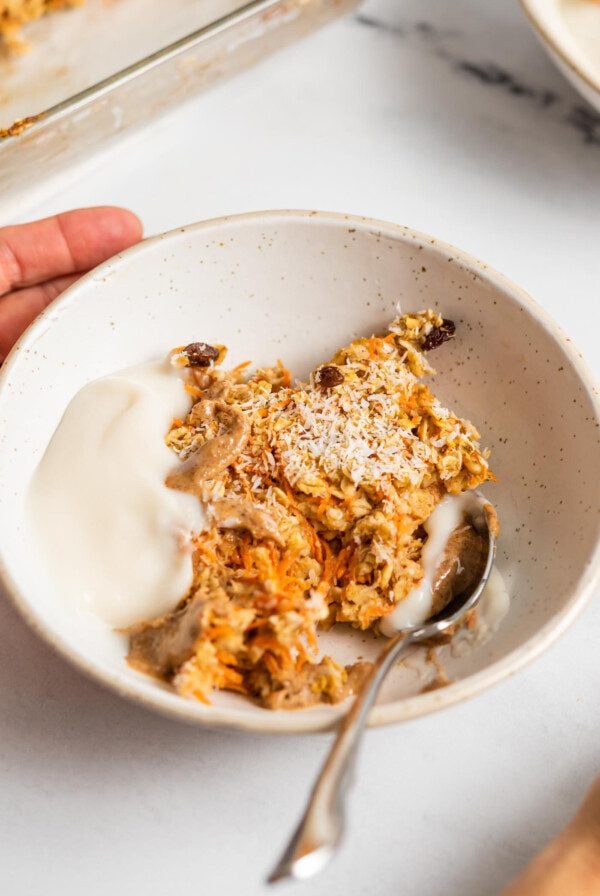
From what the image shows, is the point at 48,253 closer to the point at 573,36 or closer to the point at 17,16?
the point at 17,16

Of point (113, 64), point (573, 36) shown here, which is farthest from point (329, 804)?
point (113, 64)

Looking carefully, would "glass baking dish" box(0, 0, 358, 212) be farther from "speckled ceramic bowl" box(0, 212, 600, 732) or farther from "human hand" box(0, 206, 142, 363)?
"speckled ceramic bowl" box(0, 212, 600, 732)

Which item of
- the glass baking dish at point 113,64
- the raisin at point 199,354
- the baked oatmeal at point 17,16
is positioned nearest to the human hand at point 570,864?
the raisin at point 199,354

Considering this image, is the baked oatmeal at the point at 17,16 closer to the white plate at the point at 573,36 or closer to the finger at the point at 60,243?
the finger at the point at 60,243

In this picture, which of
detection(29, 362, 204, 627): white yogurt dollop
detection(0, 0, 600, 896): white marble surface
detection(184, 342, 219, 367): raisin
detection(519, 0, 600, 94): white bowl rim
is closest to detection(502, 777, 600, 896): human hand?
detection(0, 0, 600, 896): white marble surface

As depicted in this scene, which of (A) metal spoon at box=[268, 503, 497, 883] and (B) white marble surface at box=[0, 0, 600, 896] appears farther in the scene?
(B) white marble surface at box=[0, 0, 600, 896]

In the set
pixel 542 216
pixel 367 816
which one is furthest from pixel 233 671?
pixel 542 216

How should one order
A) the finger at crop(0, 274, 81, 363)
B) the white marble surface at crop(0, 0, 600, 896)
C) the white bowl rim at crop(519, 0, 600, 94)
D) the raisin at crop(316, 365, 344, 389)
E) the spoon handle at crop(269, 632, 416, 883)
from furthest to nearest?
the white bowl rim at crop(519, 0, 600, 94)
the finger at crop(0, 274, 81, 363)
the raisin at crop(316, 365, 344, 389)
the white marble surface at crop(0, 0, 600, 896)
the spoon handle at crop(269, 632, 416, 883)
